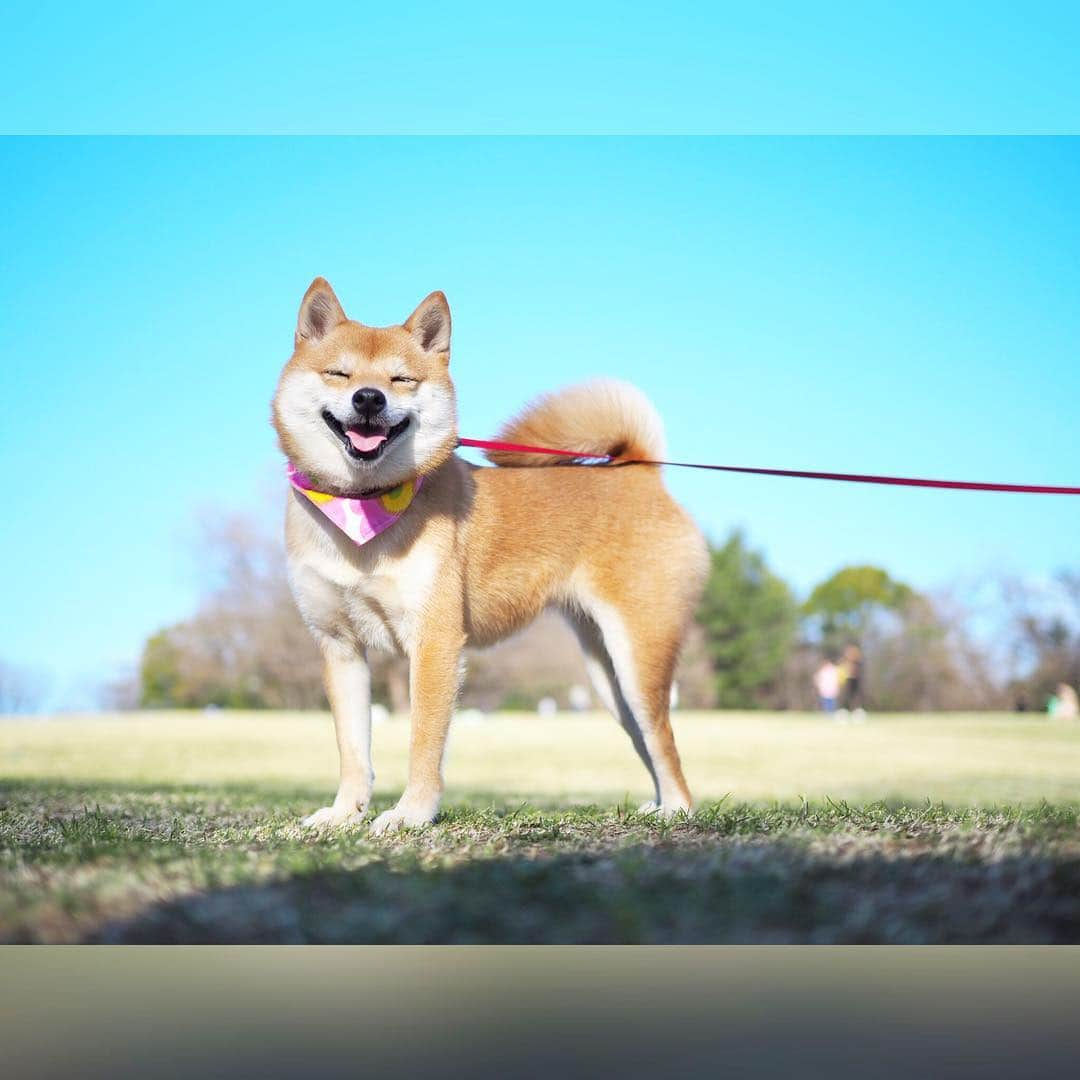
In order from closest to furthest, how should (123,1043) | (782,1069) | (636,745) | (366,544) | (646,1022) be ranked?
(782,1069), (123,1043), (646,1022), (366,544), (636,745)

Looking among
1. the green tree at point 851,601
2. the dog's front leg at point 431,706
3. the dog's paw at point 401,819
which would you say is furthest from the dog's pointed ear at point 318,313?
the green tree at point 851,601

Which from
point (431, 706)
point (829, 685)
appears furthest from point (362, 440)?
point (829, 685)

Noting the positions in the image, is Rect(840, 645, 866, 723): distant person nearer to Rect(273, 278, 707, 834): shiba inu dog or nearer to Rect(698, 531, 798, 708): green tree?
Rect(698, 531, 798, 708): green tree

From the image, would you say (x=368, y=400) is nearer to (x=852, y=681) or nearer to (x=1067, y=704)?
(x=1067, y=704)

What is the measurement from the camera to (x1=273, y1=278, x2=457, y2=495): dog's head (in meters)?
3.34

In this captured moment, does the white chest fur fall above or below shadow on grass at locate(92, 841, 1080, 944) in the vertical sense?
above

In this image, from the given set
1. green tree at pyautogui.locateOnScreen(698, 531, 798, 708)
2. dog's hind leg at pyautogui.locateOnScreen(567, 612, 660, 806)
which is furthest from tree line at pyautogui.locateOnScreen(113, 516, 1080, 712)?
dog's hind leg at pyautogui.locateOnScreen(567, 612, 660, 806)

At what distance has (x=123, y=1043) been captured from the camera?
2.72 m

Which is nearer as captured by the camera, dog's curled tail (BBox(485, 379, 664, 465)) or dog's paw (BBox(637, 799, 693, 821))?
dog's paw (BBox(637, 799, 693, 821))

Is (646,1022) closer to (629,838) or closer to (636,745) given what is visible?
(629,838)

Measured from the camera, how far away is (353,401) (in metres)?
3.27

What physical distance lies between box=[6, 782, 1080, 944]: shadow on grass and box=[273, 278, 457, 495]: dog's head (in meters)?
1.10

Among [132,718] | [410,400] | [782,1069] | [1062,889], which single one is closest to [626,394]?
[410,400]

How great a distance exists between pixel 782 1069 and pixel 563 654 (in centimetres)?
1893
